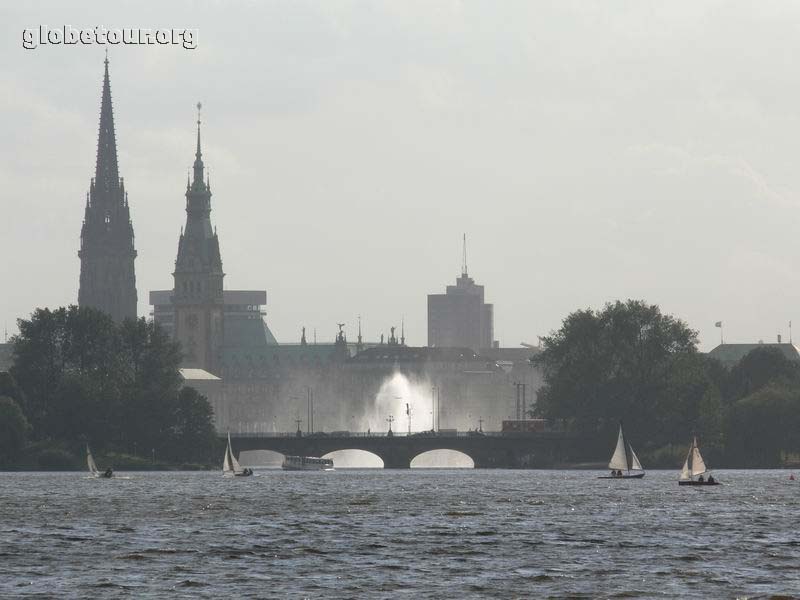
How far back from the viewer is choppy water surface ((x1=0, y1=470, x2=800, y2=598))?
87.6 meters

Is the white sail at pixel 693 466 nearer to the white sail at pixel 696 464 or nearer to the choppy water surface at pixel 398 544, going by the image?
the white sail at pixel 696 464

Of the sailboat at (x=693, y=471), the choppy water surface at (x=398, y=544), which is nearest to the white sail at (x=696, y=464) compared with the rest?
the sailboat at (x=693, y=471)

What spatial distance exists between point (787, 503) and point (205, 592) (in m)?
73.6

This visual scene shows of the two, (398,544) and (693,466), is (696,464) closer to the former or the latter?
(693,466)

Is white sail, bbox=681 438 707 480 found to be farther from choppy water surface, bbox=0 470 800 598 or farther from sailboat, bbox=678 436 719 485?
choppy water surface, bbox=0 470 800 598

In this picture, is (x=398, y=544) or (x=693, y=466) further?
(x=693, y=466)

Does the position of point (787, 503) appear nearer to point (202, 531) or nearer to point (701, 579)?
point (202, 531)

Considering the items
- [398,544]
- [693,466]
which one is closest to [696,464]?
[693,466]

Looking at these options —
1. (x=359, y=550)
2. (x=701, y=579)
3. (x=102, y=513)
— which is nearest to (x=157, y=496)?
(x=102, y=513)

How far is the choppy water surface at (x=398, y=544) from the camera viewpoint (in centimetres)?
8762

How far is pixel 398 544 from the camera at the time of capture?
108m

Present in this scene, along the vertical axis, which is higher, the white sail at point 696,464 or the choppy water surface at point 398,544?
the white sail at point 696,464

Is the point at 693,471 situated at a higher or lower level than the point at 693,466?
lower

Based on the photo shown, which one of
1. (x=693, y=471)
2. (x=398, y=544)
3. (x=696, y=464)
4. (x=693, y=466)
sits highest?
(x=696, y=464)
